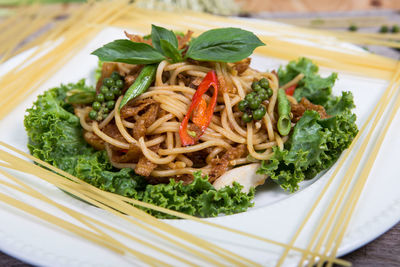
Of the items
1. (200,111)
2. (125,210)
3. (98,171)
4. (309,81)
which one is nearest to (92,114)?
(98,171)

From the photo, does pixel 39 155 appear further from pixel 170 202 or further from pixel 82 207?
pixel 170 202

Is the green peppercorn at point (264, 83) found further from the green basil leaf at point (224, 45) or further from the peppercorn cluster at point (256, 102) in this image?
the green basil leaf at point (224, 45)

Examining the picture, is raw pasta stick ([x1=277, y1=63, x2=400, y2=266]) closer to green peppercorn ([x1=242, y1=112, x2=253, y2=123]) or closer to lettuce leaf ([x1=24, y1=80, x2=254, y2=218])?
lettuce leaf ([x1=24, y1=80, x2=254, y2=218])

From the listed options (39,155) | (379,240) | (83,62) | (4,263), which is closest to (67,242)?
(4,263)

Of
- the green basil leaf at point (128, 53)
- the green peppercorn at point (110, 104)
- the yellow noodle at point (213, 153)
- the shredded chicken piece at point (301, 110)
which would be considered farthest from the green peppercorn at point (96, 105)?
the shredded chicken piece at point (301, 110)

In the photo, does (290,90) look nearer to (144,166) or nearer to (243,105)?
(243,105)

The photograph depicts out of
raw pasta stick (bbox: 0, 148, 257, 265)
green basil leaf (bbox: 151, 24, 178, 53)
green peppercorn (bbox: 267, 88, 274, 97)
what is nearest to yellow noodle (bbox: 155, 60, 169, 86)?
green basil leaf (bbox: 151, 24, 178, 53)
